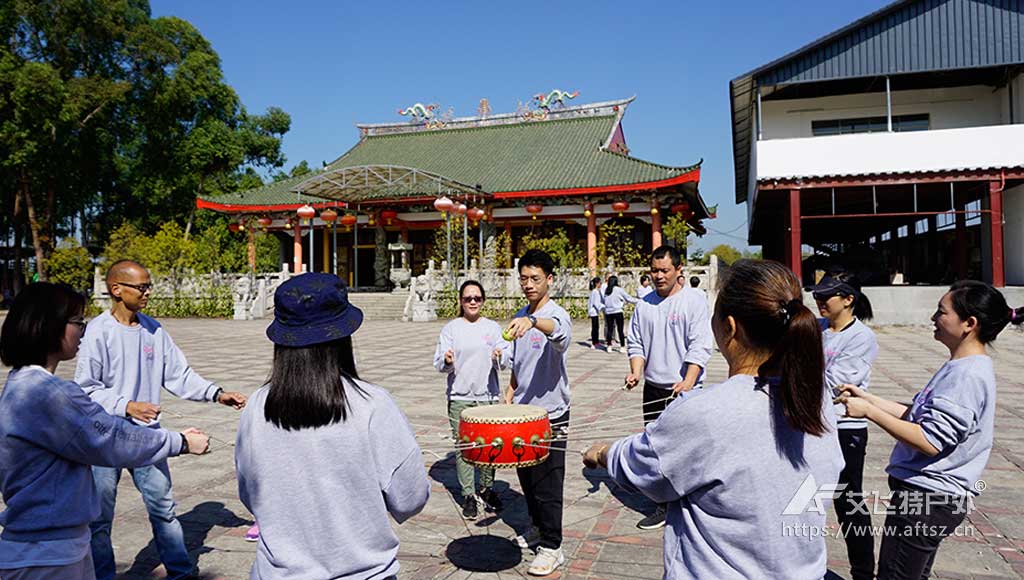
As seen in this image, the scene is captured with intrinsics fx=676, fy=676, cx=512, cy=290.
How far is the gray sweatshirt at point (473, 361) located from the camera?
4188mm

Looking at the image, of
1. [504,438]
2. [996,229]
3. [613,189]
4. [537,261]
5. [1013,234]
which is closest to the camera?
[504,438]

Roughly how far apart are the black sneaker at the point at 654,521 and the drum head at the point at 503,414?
4.61 feet

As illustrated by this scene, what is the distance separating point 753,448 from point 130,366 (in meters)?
3.02

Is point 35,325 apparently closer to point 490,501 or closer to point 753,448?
point 753,448

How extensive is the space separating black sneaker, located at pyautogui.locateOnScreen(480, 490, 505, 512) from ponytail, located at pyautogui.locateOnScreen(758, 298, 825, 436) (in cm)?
296

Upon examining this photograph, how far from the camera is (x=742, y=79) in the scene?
16766mm

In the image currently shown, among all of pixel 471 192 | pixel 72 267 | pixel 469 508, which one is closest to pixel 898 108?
pixel 471 192

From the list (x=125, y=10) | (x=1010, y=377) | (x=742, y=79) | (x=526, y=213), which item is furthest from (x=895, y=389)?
(x=125, y=10)

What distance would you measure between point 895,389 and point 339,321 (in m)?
8.25

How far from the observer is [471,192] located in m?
21.4

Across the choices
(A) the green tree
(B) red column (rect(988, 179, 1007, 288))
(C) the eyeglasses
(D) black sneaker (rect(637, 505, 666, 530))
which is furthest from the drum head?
(A) the green tree

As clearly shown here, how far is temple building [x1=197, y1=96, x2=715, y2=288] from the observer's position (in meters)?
21.3

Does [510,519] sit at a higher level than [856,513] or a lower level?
lower

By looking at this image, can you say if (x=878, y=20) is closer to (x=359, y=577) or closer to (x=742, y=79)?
(x=742, y=79)
